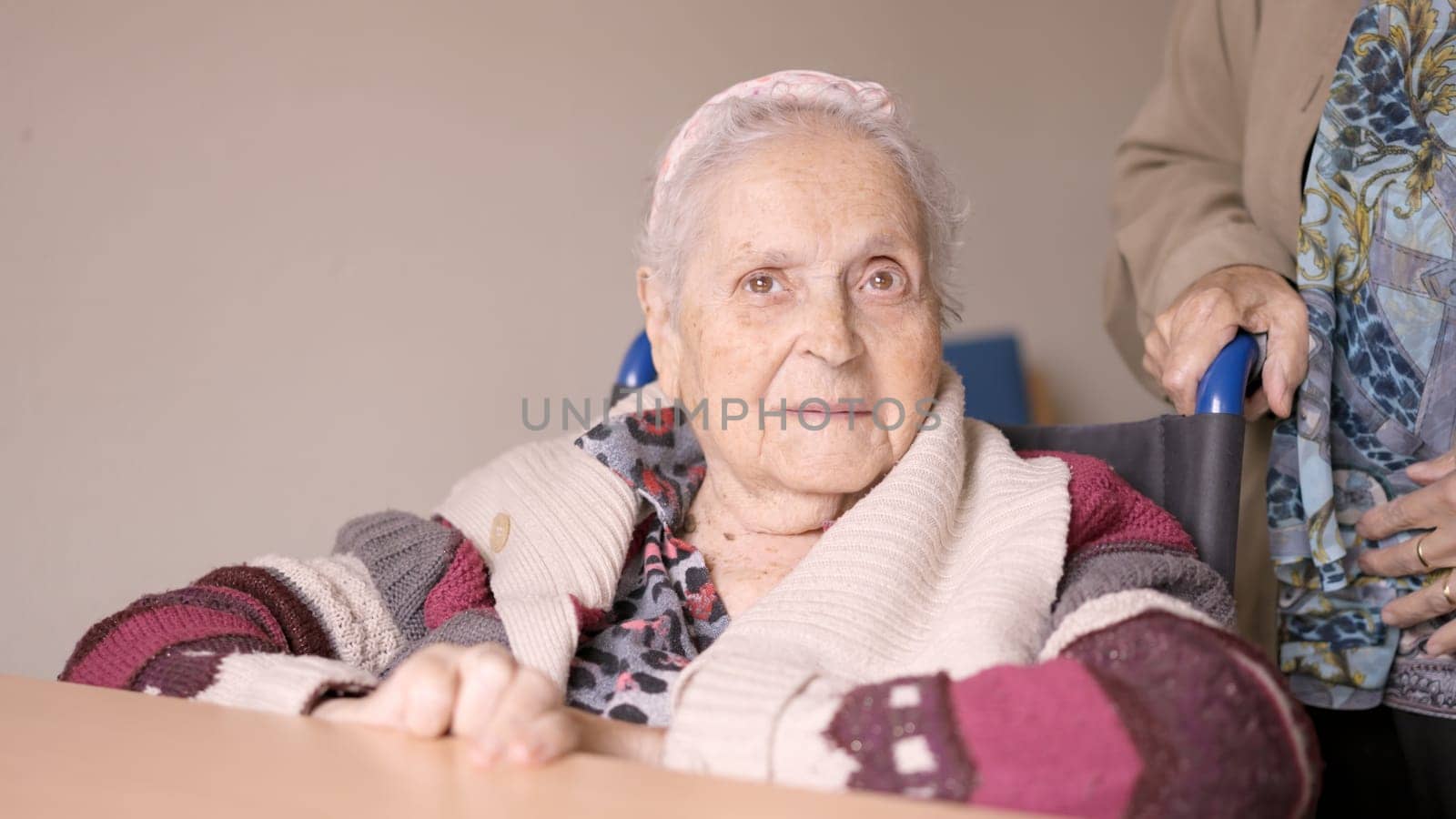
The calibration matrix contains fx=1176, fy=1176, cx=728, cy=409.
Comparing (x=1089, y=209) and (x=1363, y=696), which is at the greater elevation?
(x=1089, y=209)

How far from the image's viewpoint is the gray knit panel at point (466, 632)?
128cm

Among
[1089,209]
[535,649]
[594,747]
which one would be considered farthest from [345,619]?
[1089,209]

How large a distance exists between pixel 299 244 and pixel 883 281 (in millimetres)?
1433

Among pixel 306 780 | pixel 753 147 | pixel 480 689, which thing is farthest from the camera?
pixel 753 147

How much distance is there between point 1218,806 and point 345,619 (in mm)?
926

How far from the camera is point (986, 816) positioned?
2.07 ft

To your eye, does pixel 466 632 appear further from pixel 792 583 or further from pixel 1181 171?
pixel 1181 171

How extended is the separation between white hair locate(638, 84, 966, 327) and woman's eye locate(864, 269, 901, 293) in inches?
2.7

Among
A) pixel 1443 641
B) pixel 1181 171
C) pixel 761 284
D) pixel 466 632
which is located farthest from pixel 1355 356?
pixel 466 632

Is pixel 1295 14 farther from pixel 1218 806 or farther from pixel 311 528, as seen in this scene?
pixel 311 528

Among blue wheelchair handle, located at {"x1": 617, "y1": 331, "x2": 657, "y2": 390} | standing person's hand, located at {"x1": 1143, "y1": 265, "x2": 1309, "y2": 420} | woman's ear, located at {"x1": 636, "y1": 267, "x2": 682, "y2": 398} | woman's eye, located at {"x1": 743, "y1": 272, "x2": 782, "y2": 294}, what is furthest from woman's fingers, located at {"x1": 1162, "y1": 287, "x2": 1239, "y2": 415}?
blue wheelchair handle, located at {"x1": 617, "y1": 331, "x2": 657, "y2": 390}

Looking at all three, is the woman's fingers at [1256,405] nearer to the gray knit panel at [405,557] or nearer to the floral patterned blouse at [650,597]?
the floral patterned blouse at [650,597]

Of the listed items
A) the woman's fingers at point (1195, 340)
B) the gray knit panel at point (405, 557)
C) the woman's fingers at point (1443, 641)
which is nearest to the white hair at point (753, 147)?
the woman's fingers at point (1195, 340)

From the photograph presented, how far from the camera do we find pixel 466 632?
1290 millimetres
